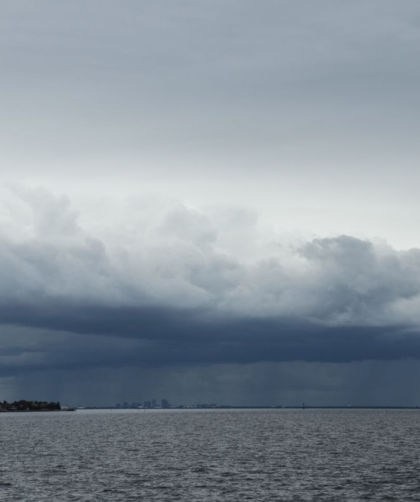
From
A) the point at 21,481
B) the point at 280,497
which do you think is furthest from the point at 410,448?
the point at 21,481

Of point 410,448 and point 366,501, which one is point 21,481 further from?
point 410,448

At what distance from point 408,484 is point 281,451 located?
167 ft

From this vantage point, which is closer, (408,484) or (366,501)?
(366,501)

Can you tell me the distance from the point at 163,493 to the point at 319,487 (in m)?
19.2

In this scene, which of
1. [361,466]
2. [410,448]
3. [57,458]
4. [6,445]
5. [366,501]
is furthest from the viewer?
[6,445]

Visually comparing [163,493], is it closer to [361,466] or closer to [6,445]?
[361,466]

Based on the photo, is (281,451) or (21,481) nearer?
(21,481)

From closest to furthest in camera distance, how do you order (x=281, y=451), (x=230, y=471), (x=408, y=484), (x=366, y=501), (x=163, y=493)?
(x=366, y=501), (x=163, y=493), (x=408, y=484), (x=230, y=471), (x=281, y=451)

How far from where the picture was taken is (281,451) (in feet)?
445

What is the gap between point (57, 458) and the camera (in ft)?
400

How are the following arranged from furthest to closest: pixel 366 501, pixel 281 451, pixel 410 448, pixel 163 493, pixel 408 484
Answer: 1. pixel 410 448
2. pixel 281 451
3. pixel 408 484
4. pixel 163 493
5. pixel 366 501

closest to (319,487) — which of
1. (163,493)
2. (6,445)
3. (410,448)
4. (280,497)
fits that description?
(280,497)

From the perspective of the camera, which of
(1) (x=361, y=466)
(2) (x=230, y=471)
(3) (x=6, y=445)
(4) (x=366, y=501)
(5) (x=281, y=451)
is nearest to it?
(4) (x=366, y=501)

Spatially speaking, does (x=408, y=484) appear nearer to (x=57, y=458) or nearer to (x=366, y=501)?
(x=366, y=501)
